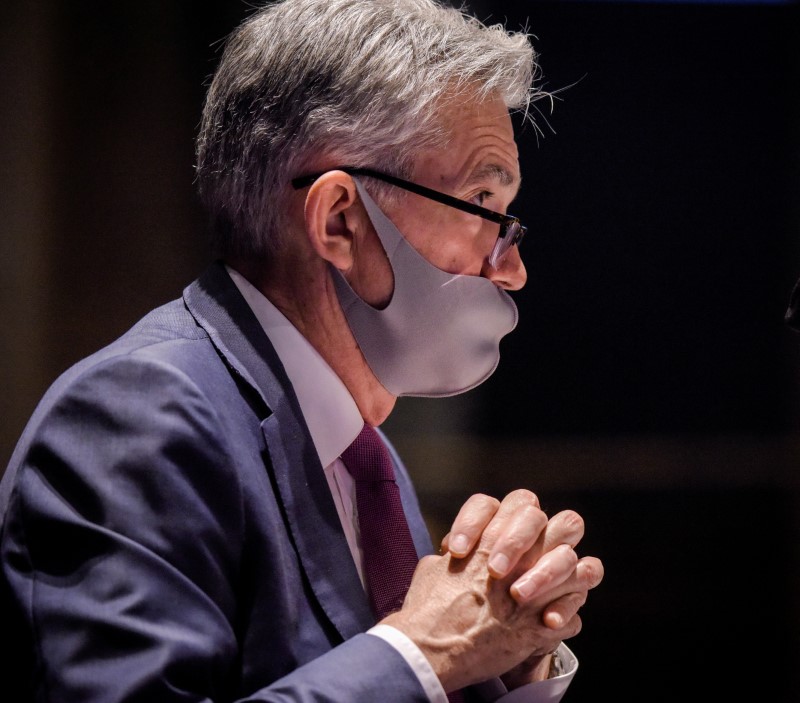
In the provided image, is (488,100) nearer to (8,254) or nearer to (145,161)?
(145,161)

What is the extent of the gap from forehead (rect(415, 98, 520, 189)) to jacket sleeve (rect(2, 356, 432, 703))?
546 millimetres

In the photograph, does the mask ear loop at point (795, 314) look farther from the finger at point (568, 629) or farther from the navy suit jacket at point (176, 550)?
the navy suit jacket at point (176, 550)

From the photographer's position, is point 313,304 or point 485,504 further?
point 313,304

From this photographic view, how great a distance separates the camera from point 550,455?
2811mm

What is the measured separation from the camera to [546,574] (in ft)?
3.87

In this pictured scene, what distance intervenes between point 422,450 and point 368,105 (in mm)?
1635


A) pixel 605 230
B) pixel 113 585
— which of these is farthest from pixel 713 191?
pixel 113 585

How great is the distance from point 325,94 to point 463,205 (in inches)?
10.9

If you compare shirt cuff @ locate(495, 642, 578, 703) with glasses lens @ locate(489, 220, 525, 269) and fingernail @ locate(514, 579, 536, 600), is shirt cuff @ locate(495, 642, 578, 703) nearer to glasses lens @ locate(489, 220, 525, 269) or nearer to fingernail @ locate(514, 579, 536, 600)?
fingernail @ locate(514, 579, 536, 600)

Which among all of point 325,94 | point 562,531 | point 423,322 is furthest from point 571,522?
point 325,94

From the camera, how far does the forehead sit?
1.43 m

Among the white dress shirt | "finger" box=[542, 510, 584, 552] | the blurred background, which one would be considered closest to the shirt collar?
the white dress shirt

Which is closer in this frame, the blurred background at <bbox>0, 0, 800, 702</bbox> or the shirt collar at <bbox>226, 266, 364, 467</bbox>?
the shirt collar at <bbox>226, 266, 364, 467</bbox>

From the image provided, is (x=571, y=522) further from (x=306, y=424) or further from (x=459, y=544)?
(x=306, y=424)
